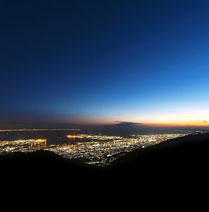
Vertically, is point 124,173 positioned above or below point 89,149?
above

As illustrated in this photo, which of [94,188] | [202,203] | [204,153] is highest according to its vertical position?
[204,153]

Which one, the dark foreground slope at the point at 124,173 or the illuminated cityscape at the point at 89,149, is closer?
the dark foreground slope at the point at 124,173

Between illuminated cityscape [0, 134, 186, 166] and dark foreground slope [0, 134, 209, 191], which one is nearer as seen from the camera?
dark foreground slope [0, 134, 209, 191]

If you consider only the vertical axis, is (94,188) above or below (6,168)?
below

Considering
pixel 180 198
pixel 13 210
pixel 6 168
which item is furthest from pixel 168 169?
pixel 6 168

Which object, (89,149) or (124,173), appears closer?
(124,173)

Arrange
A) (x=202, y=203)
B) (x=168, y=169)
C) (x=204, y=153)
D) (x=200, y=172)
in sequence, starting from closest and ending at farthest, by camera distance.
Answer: (x=202, y=203), (x=200, y=172), (x=168, y=169), (x=204, y=153)

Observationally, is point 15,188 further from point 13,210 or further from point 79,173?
point 79,173

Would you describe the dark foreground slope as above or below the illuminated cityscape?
above

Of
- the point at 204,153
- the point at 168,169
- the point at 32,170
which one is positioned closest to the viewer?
the point at 168,169

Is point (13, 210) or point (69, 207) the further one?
point (69, 207)

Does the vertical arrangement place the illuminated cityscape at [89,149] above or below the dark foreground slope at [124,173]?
below
